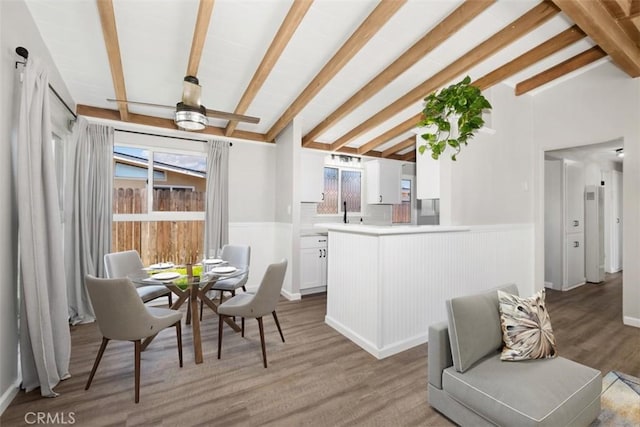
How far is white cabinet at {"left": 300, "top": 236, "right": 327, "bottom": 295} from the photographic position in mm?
4410

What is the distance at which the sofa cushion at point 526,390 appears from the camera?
138 centimetres

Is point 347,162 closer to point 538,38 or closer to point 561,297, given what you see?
point 538,38

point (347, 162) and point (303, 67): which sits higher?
point (303, 67)

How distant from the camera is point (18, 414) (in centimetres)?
181


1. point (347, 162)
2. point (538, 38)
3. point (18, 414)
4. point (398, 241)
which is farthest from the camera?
point (347, 162)

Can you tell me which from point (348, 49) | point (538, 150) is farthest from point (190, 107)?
point (538, 150)

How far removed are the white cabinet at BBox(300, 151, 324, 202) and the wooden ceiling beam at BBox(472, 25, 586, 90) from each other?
2542mm

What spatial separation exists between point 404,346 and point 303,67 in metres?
3.06

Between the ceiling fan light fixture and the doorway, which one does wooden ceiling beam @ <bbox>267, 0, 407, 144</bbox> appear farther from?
the doorway

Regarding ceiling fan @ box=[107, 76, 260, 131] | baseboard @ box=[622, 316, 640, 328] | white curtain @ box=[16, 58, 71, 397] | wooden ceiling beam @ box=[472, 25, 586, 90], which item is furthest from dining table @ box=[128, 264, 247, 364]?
baseboard @ box=[622, 316, 640, 328]

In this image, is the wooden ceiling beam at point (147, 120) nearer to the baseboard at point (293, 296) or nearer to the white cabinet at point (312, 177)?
the white cabinet at point (312, 177)

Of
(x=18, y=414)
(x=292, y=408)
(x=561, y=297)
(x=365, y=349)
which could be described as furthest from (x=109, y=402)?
(x=561, y=297)

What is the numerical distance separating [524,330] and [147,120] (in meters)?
4.68

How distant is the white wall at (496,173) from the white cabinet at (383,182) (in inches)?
82.5
